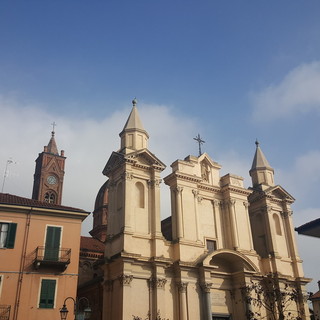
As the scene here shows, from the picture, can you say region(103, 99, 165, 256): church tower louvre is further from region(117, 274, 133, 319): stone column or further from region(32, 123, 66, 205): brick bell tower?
region(32, 123, 66, 205): brick bell tower

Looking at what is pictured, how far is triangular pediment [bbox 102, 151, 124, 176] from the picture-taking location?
115 feet

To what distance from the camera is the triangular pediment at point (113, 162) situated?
3494 cm

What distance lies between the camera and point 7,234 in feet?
86.6

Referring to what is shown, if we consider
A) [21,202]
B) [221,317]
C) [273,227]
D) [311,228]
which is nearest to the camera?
[311,228]

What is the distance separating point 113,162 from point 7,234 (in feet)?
39.8

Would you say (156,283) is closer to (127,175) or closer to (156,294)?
(156,294)

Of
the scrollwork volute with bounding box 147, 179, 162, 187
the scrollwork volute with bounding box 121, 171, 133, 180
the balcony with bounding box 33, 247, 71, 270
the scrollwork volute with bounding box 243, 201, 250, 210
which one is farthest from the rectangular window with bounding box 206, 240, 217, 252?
the balcony with bounding box 33, 247, 71, 270

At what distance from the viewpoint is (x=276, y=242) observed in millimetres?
40000

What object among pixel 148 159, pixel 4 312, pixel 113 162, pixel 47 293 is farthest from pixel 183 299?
pixel 4 312

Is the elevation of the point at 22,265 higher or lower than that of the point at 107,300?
higher

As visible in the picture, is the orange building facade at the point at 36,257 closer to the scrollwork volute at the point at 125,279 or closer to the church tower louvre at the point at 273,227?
the scrollwork volute at the point at 125,279

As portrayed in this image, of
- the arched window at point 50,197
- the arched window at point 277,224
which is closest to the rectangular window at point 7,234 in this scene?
the arched window at point 277,224

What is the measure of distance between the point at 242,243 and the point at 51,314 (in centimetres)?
1903

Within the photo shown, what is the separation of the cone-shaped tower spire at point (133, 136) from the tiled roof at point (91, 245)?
1304 centimetres
